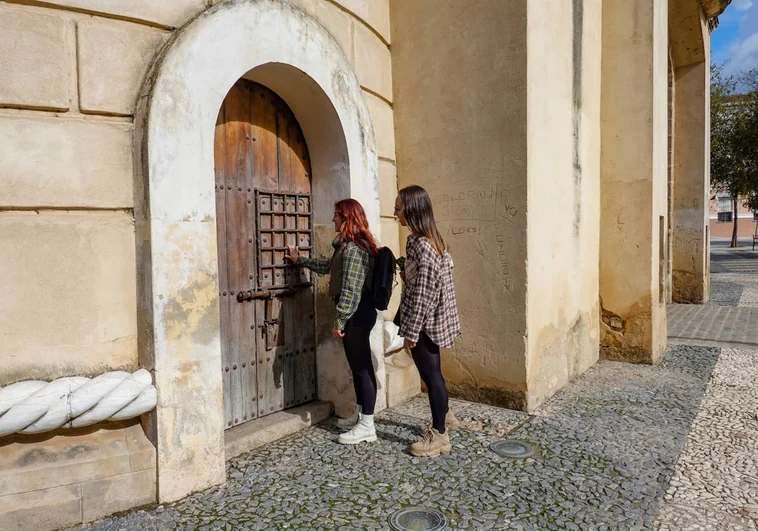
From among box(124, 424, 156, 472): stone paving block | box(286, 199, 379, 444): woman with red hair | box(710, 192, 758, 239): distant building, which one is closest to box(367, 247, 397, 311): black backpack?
box(286, 199, 379, 444): woman with red hair

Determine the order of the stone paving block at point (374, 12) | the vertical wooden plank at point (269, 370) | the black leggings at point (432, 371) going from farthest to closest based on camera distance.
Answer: the stone paving block at point (374, 12)
the vertical wooden plank at point (269, 370)
the black leggings at point (432, 371)

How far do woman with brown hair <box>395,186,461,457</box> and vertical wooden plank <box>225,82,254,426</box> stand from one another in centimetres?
115

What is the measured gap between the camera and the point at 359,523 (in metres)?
2.89

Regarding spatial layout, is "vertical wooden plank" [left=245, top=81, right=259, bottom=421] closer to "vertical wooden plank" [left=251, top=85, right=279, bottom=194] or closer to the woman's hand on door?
"vertical wooden plank" [left=251, top=85, right=279, bottom=194]

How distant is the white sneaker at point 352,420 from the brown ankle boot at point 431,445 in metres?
0.61

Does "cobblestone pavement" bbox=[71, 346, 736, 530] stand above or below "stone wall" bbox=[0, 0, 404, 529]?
below

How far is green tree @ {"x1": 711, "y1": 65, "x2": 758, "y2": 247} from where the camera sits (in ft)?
65.8

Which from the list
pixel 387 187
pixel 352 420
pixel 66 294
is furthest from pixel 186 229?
pixel 387 187

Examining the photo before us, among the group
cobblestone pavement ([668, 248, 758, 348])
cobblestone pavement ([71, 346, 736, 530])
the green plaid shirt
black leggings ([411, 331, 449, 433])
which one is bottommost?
cobblestone pavement ([71, 346, 736, 530])

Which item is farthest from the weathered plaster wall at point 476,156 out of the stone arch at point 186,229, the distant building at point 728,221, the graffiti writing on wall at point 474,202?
the distant building at point 728,221

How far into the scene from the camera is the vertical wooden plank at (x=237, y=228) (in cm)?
392

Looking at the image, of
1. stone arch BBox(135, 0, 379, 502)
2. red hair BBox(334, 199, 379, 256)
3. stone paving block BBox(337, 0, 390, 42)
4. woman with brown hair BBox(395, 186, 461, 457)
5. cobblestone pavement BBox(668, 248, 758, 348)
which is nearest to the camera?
stone arch BBox(135, 0, 379, 502)

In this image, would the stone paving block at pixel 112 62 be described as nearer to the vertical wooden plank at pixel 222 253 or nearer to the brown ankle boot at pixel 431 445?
the vertical wooden plank at pixel 222 253

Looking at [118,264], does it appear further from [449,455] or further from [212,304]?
[449,455]
